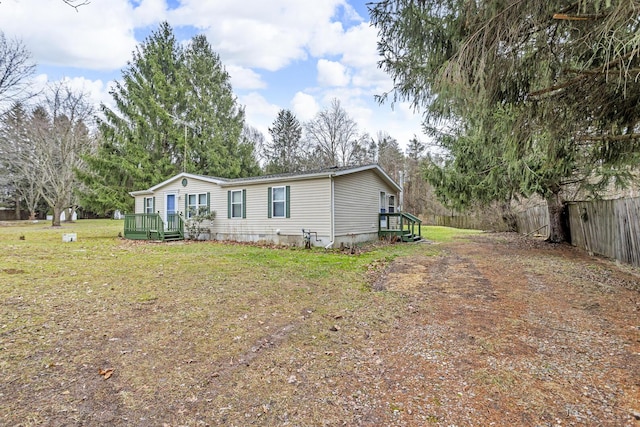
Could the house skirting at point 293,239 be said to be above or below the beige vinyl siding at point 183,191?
below

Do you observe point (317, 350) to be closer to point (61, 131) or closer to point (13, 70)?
point (13, 70)

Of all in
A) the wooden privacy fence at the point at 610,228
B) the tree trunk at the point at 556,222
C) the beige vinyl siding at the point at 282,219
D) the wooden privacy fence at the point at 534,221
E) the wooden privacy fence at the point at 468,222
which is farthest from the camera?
the wooden privacy fence at the point at 468,222

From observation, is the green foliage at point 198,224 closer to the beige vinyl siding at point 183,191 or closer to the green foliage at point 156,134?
the beige vinyl siding at point 183,191

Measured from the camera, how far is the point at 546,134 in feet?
17.4

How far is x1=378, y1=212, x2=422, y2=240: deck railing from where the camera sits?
13.7 m

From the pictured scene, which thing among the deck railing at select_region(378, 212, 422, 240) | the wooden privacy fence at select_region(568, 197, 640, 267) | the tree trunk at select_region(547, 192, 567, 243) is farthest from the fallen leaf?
the tree trunk at select_region(547, 192, 567, 243)

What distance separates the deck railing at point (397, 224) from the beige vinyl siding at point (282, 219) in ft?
13.6

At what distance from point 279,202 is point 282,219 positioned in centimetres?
65

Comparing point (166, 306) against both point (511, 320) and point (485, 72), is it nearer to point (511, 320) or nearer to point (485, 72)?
point (511, 320)

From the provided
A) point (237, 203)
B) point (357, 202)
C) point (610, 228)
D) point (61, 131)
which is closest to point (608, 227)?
point (610, 228)

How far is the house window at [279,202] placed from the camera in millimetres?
11914

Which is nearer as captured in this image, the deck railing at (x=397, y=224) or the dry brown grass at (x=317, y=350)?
the dry brown grass at (x=317, y=350)

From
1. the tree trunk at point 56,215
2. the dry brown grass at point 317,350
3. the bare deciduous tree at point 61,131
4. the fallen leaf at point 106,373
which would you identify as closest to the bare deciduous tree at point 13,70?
the dry brown grass at point 317,350

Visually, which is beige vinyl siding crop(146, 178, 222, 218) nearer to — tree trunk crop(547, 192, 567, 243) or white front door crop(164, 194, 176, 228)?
white front door crop(164, 194, 176, 228)
